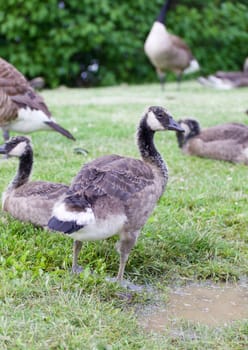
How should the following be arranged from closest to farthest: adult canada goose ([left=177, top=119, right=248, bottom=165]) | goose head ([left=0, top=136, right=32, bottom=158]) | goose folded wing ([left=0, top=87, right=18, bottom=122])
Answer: goose head ([left=0, top=136, right=32, bottom=158]), goose folded wing ([left=0, top=87, right=18, bottom=122]), adult canada goose ([left=177, top=119, right=248, bottom=165])

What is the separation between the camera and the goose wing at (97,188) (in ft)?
13.7

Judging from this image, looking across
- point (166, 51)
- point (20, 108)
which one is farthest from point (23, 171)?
point (166, 51)

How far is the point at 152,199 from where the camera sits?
4.88 m

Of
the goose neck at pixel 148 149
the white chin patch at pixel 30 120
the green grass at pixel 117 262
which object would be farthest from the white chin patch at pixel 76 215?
the white chin patch at pixel 30 120

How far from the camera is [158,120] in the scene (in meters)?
5.25

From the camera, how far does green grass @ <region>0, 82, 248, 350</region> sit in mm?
3914

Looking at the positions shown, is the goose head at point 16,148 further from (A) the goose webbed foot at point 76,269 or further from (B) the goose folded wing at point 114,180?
(A) the goose webbed foot at point 76,269

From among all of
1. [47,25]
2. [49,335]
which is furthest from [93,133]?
[47,25]

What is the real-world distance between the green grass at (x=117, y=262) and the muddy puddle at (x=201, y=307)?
111 mm

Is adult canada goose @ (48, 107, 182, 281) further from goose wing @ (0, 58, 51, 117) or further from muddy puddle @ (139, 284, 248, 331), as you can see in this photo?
goose wing @ (0, 58, 51, 117)

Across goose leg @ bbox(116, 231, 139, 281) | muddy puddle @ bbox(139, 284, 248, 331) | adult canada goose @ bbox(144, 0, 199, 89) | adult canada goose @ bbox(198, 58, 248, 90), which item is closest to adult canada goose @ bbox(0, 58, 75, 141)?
goose leg @ bbox(116, 231, 139, 281)

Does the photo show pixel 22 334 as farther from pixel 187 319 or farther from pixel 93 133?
pixel 93 133

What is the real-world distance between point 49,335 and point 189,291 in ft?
4.45

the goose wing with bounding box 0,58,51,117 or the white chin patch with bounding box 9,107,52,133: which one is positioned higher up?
the goose wing with bounding box 0,58,51,117
